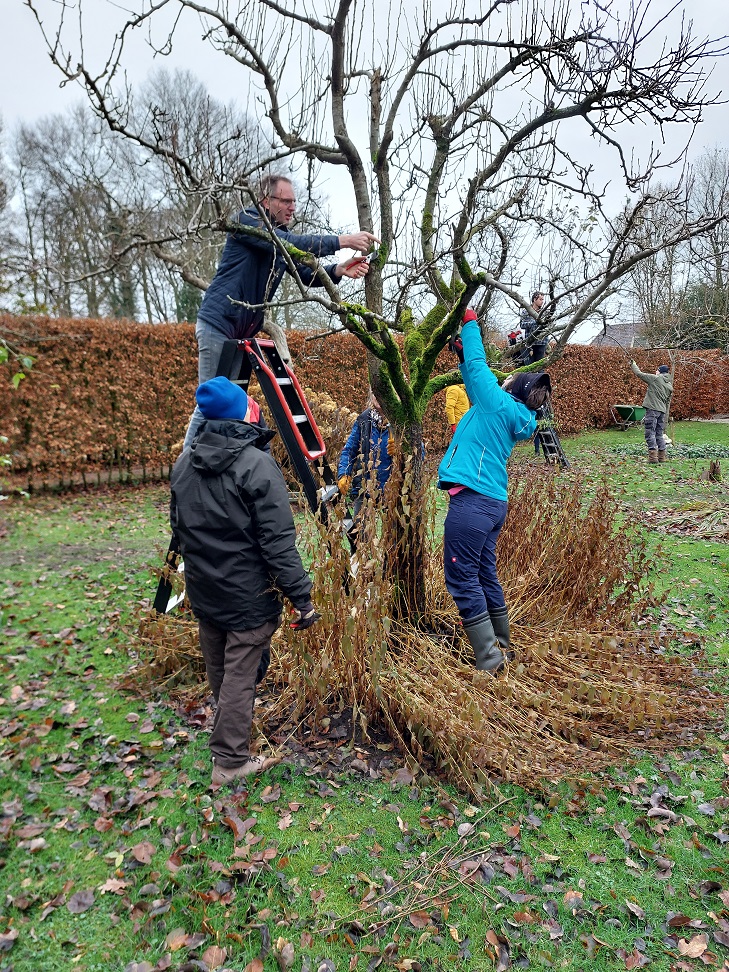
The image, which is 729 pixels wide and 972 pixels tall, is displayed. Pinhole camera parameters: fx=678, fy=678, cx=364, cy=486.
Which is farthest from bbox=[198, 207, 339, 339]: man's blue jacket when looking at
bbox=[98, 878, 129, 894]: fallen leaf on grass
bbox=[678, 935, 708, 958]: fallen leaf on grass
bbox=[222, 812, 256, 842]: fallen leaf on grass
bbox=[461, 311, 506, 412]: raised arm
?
bbox=[678, 935, 708, 958]: fallen leaf on grass

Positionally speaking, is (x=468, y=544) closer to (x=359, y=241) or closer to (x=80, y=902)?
(x=359, y=241)

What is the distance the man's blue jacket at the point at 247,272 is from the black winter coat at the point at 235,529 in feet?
3.24

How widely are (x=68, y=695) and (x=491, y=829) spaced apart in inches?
99.6

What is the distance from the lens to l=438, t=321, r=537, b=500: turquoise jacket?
361cm

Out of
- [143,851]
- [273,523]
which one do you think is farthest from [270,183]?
[143,851]

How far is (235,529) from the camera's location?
9.49 ft

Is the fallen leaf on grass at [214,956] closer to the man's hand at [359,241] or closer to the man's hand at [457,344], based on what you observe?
the man's hand at [457,344]

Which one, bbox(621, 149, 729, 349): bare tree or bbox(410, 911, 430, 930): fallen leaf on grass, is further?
bbox(621, 149, 729, 349): bare tree

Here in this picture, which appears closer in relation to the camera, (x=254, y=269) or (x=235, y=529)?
(x=235, y=529)

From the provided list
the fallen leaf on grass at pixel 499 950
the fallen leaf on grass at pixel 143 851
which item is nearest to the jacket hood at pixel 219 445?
the fallen leaf on grass at pixel 143 851

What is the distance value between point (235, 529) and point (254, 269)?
5.38 ft

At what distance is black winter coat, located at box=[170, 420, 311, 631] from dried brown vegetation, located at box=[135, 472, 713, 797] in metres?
0.53

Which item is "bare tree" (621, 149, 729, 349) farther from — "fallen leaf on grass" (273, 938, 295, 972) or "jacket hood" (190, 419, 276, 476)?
"fallen leaf on grass" (273, 938, 295, 972)

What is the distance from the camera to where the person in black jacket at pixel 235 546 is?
9.45ft
